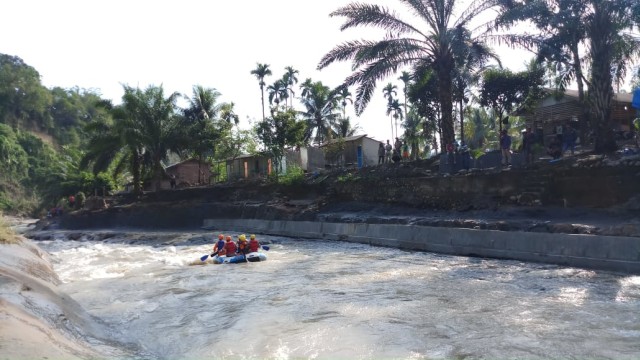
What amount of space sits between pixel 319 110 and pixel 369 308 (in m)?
47.0

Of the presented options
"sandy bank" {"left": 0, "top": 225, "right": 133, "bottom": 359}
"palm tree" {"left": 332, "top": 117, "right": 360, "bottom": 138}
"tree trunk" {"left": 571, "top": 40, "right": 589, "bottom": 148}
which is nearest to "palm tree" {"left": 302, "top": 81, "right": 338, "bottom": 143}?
"palm tree" {"left": 332, "top": 117, "right": 360, "bottom": 138}

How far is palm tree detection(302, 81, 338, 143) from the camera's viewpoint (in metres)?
54.8

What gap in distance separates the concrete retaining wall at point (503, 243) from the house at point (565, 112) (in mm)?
12365

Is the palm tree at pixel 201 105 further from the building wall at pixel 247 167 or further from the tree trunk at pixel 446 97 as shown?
the tree trunk at pixel 446 97

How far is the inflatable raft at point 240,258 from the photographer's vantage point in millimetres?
17344

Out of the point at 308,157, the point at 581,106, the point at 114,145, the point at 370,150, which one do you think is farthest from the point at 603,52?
the point at 114,145

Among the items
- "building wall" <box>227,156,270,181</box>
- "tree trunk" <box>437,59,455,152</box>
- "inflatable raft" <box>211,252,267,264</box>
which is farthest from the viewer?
"building wall" <box>227,156,270,181</box>

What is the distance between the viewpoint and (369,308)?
30.9 ft

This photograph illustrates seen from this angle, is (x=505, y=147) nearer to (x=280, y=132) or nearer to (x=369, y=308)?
(x=369, y=308)

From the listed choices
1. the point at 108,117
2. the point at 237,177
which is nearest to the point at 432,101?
the point at 237,177

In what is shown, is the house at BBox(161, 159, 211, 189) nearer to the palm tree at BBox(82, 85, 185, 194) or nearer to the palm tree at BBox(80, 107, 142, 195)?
the palm tree at BBox(80, 107, 142, 195)

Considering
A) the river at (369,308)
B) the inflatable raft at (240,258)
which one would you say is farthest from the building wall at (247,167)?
the river at (369,308)

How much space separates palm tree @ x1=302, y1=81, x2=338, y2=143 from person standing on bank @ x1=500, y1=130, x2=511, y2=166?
112 feet

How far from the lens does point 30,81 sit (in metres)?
84.0
